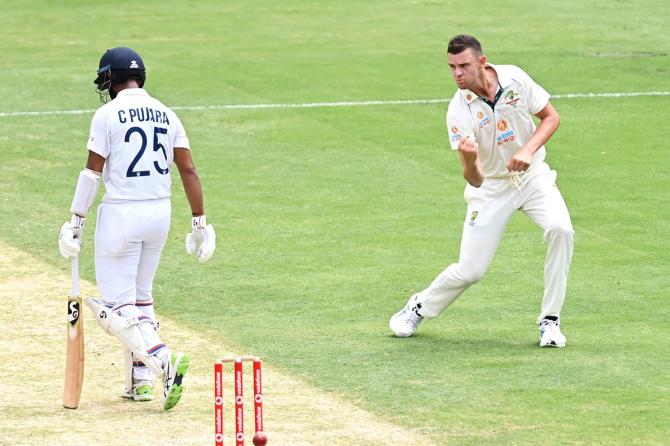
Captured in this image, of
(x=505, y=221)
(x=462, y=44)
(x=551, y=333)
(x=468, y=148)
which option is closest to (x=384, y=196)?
(x=505, y=221)

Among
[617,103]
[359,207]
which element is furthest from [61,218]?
[617,103]

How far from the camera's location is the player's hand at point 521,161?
9727 mm

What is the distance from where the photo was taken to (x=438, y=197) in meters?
15.4

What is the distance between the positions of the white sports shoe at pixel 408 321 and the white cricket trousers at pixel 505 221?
29cm

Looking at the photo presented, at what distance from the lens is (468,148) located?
9.45 m

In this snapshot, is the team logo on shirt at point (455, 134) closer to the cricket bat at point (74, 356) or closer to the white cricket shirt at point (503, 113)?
the white cricket shirt at point (503, 113)

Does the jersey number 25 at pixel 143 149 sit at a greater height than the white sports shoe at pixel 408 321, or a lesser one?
greater

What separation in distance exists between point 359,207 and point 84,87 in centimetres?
792

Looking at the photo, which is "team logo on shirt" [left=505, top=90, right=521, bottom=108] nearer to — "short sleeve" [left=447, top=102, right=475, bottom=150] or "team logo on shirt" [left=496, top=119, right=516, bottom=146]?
"team logo on shirt" [left=496, top=119, right=516, bottom=146]

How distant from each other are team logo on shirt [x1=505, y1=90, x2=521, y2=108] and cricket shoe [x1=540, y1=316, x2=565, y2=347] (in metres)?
1.52

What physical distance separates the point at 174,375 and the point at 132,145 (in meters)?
1.43

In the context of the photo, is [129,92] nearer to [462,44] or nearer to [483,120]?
[462,44]

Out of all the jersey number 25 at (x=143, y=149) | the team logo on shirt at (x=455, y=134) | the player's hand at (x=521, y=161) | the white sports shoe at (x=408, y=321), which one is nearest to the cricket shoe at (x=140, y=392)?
the jersey number 25 at (x=143, y=149)

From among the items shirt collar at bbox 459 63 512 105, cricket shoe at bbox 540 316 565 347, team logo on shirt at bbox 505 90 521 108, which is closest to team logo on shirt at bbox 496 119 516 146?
team logo on shirt at bbox 505 90 521 108
